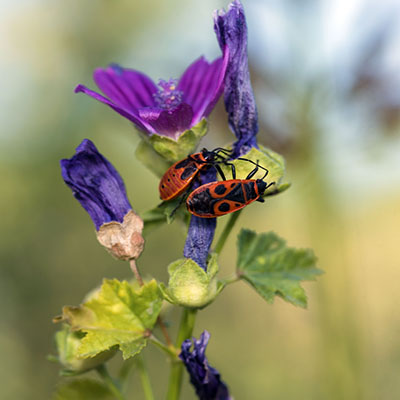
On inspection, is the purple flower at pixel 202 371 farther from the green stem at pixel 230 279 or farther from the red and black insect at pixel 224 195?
the red and black insect at pixel 224 195

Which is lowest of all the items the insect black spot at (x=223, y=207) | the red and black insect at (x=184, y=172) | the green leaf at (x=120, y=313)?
the green leaf at (x=120, y=313)

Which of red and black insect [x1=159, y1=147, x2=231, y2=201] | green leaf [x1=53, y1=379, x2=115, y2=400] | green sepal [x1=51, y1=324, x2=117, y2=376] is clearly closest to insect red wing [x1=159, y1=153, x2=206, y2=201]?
red and black insect [x1=159, y1=147, x2=231, y2=201]

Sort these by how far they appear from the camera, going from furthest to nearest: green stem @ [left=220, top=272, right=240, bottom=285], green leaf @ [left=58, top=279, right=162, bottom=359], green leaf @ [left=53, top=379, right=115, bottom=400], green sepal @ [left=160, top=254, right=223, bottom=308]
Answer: green leaf @ [left=53, top=379, right=115, bottom=400] → green stem @ [left=220, top=272, right=240, bottom=285] → green leaf @ [left=58, top=279, right=162, bottom=359] → green sepal @ [left=160, top=254, right=223, bottom=308]

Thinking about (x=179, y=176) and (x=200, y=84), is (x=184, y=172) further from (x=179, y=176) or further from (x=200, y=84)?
(x=200, y=84)

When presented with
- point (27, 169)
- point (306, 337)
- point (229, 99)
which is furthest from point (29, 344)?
point (229, 99)

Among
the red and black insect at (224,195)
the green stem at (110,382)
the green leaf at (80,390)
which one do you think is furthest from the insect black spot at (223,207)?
the green leaf at (80,390)

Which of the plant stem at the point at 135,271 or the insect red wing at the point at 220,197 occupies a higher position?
the insect red wing at the point at 220,197

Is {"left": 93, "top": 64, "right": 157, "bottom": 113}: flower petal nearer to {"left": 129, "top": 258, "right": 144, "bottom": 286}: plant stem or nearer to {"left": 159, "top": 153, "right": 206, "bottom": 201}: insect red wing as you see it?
{"left": 159, "top": 153, "right": 206, "bottom": 201}: insect red wing
